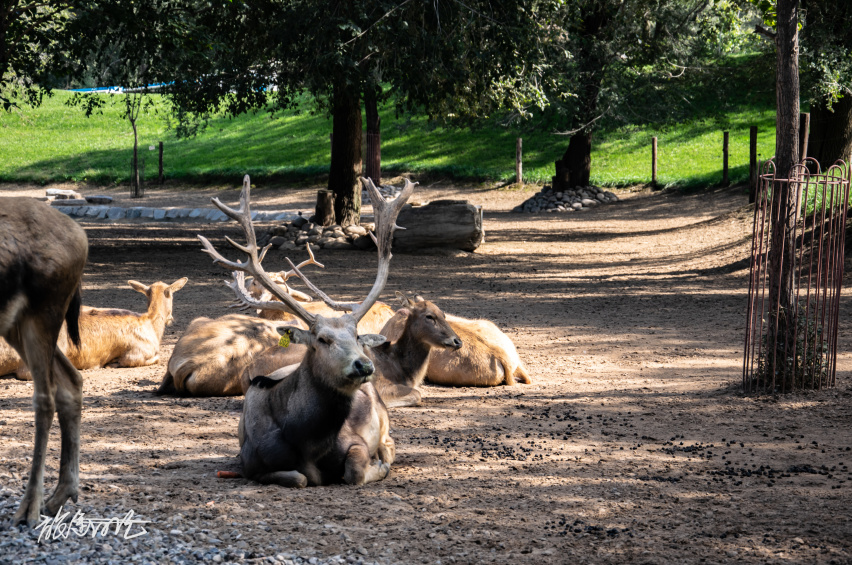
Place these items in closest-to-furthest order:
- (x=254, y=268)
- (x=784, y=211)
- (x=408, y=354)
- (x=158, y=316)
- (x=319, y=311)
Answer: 1. (x=254, y=268)
2. (x=784, y=211)
3. (x=408, y=354)
4. (x=319, y=311)
5. (x=158, y=316)

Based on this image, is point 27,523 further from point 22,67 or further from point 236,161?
point 236,161

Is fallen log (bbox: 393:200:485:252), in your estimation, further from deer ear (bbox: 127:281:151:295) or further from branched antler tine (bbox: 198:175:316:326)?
branched antler tine (bbox: 198:175:316:326)

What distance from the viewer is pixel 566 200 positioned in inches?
1070

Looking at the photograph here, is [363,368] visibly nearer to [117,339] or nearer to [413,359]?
[413,359]

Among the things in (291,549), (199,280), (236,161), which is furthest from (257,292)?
(236,161)

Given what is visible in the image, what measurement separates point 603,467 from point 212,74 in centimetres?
1344

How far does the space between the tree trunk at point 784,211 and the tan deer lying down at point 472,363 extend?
229 centimetres

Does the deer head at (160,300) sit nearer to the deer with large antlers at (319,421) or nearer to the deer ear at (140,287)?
the deer ear at (140,287)

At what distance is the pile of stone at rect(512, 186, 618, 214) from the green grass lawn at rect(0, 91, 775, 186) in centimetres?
303

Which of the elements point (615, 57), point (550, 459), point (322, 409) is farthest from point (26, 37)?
point (615, 57)

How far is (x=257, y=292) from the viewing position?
9719 millimetres

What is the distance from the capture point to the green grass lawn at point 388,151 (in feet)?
111

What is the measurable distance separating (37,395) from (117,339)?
470 cm

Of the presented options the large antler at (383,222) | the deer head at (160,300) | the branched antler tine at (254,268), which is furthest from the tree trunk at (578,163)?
the branched antler tine at (254,268)
